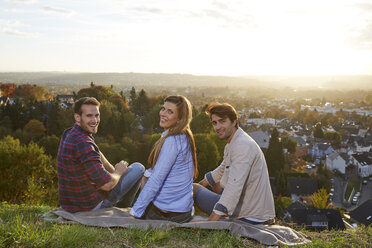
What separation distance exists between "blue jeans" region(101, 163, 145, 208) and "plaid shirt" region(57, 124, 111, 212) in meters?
0.28

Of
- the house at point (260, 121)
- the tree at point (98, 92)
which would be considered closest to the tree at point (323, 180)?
the tree at point (98, 92)

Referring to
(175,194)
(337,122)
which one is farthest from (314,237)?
(337,122)

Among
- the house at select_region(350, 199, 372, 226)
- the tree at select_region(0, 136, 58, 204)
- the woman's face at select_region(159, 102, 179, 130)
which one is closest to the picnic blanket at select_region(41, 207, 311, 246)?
the woman's face at select_region(159, 102, 179, 130)

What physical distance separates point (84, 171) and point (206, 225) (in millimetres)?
1763

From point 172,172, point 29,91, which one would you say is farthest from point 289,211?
point 29,91

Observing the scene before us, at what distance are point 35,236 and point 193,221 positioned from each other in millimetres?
1929

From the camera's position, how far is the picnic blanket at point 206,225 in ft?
13.6

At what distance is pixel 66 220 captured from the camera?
4.58m

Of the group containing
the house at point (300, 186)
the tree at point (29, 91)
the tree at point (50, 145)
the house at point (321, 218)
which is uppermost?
the tree at point (29, 91)

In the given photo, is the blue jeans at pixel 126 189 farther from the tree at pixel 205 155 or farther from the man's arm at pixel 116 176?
the tree at pixel 205 155

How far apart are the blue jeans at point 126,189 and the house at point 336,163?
56.0 meters

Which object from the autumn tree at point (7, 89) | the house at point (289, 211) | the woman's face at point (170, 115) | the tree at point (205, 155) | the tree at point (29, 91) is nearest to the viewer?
the woman's face at point (170, 115)

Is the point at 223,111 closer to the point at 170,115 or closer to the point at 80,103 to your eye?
the point at 170,115

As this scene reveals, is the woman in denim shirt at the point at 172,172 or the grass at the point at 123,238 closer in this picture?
the grass at the point at 123,238
